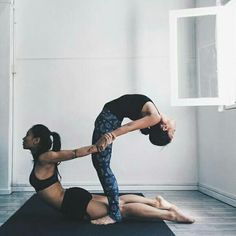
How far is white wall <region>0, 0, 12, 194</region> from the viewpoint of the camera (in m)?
4.23

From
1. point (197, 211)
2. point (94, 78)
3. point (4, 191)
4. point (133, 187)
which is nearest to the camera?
point (197, 211)

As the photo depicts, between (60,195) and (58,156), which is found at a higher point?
(58,156)

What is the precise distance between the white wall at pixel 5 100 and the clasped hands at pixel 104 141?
2343 millimetres

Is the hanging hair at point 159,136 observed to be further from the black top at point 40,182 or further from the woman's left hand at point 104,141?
the black top at point 40,182

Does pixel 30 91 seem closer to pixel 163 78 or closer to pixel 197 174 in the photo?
pixel 163 78

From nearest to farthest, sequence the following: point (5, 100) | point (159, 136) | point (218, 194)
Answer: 1. point (159, 136)
2. point (218, 194)
3. point (5, 100)

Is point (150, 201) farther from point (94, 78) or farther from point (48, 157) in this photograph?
point (94, 78)

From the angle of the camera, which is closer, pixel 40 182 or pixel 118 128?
pixel 118 128

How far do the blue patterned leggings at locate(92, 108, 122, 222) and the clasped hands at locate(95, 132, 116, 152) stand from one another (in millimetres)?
179

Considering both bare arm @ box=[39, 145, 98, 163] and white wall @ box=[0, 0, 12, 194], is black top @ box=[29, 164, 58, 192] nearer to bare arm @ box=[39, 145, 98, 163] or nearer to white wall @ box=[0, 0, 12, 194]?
bare arm @ box=[39, 145, 98, 163]

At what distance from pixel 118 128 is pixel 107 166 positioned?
0.38 meters

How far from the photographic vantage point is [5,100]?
4.31 meters

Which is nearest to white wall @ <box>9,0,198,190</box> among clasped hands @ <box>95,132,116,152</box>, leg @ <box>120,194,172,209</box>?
leg @ <box>120,194,172,209</box>

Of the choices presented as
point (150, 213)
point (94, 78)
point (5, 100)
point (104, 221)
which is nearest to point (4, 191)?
point (5, 100)
